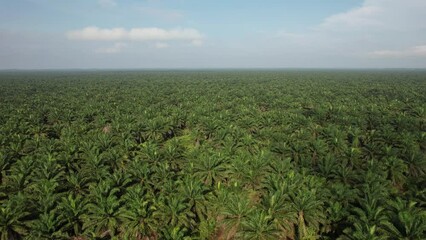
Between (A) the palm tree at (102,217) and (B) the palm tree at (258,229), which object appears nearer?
(B) the palm tree at (258,229)

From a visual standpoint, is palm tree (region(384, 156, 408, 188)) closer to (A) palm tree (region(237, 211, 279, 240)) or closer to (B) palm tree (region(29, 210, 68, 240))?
(A) palm tree (region(237, 211, 279, 240))

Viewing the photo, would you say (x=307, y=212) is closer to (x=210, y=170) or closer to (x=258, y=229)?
(x=258, y=229)

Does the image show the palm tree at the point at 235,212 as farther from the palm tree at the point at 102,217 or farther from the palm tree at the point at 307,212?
the palm tree at the point at 102,217

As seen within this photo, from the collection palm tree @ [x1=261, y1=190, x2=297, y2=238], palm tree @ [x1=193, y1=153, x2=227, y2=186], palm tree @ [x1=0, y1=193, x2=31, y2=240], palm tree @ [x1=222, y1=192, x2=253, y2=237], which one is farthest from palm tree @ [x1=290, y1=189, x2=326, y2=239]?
palm tree @ [x1=0, y1=193, x2=31, y2=240]

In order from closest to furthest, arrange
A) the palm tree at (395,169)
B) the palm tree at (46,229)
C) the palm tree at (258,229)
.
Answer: the palm tree at (46,229), the palm tree at (258,229), the palm tree at (395,169)

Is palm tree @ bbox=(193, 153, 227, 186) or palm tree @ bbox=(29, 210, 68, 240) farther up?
palm tree @ bbox=(193, 153, 227, 186)

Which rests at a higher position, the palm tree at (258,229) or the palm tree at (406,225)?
the palm tree at (406,225)

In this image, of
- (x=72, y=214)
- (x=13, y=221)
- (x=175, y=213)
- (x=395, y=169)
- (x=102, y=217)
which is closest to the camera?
(x=13, y=221)

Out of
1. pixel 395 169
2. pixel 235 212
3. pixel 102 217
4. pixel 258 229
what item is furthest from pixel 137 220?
pixel 395 169

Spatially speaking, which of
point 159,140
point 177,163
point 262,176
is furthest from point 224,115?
point 262,176

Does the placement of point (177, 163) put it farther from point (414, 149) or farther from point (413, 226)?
point (414, 149)

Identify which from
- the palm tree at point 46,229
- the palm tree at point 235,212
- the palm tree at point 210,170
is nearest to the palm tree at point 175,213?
the palm tree at point 235,212

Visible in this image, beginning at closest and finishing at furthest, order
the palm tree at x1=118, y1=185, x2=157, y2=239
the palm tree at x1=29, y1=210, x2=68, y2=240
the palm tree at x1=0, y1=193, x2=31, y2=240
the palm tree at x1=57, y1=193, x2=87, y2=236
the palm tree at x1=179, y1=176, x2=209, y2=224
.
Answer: the palm tree at x1=29, y1=210, x2=68, y2=240, the palm tree at x1=0, y1=193, x2=31, y2=240, the palm tree at x1=118, y1=185, x2=157, y2=239, the palm tree at x1=57, y1=193, x2=87, y2=236, the palm tree at x1=179, y1=176, x2=209, y2=224
